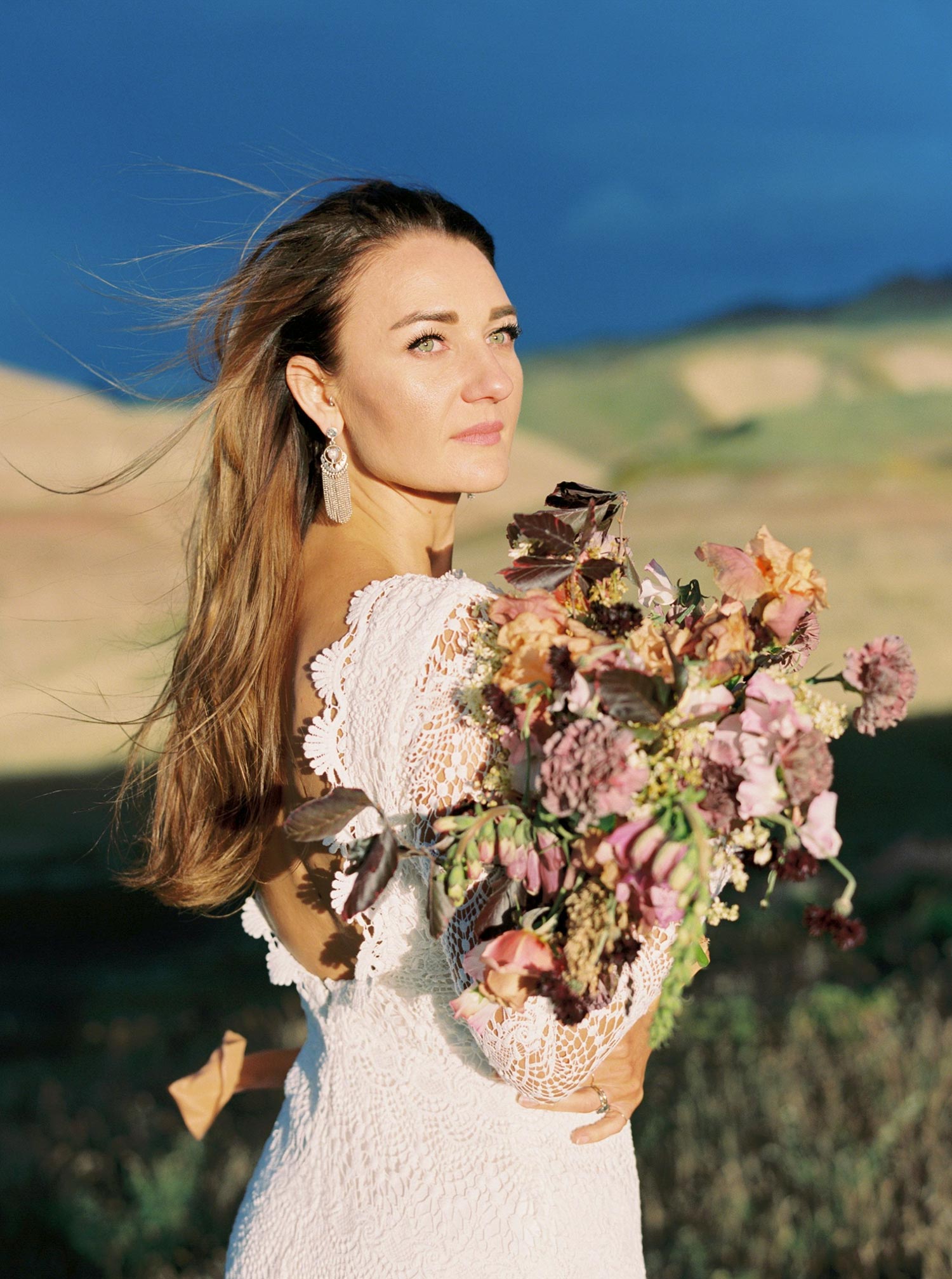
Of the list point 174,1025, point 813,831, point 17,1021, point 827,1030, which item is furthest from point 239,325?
point 17,1021

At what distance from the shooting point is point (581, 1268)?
1.84 meters

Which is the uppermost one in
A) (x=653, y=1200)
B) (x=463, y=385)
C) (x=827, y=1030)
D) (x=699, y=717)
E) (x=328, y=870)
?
(x=463, y=385)

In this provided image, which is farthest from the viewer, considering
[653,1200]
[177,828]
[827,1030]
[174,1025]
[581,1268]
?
[174,1025]

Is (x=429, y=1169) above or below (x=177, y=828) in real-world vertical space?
below

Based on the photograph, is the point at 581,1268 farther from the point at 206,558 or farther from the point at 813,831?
the point at 206,558

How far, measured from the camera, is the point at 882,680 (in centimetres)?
142

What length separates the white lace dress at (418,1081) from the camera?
5.28ft

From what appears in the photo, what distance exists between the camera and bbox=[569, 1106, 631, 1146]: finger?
6.06 feet

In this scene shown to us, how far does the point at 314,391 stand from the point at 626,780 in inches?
44.3

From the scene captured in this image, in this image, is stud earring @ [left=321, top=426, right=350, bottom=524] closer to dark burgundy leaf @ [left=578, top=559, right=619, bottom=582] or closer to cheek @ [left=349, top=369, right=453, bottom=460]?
cheek @ [left=349, top=369, right=453, bottom=460]

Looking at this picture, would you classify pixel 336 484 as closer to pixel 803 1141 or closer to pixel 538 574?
pixel 538 574

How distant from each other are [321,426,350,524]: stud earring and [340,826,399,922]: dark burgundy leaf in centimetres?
78

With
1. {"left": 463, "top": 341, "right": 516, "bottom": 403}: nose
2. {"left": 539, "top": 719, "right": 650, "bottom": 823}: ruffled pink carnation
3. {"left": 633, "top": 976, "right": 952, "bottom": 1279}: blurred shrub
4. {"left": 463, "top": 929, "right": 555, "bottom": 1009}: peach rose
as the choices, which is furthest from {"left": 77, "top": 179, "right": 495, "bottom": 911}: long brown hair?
{"left": 633, "top": 976, "right": 952, "bottom": 1279}: blurred shrub

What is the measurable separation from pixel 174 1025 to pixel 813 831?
6.05 metres
